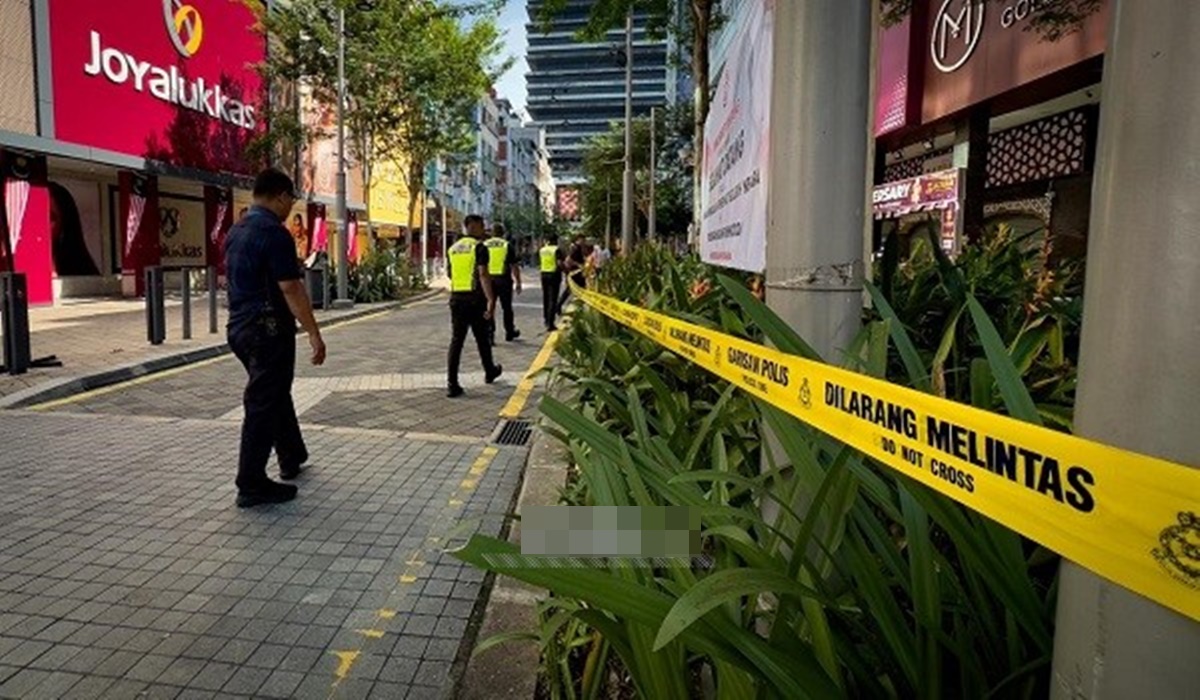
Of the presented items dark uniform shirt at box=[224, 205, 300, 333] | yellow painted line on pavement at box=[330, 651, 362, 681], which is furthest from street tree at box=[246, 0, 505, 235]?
yellow painted line on pavement at box=[330, 651, 362, 681]

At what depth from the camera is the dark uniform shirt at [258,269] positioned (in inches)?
173

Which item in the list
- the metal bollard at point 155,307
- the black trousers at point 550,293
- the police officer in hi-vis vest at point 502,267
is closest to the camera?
the metal bollard at point 155,307

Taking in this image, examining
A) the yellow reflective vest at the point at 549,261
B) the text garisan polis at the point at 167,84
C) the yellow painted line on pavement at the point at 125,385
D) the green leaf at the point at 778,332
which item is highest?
the text garisan polis at the point at 167,84

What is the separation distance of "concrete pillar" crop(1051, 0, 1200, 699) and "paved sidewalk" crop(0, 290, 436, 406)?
7.91 m

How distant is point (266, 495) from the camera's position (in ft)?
14.2

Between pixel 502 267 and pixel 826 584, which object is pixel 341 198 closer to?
pixel 502 267

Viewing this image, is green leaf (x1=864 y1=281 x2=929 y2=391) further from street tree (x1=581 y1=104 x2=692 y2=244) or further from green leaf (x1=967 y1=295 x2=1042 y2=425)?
street tree (x1=581 y1=104 x2=692 y2=244)

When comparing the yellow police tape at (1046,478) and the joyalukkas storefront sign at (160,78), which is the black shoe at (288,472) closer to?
the yellow police tape at (1046,478)

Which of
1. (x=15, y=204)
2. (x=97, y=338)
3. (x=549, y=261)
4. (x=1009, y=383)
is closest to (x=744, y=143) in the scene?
(x=1009, y=383)

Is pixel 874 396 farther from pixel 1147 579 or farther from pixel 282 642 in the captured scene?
pixel 282 642

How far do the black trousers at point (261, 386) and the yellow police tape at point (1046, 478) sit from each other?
11.4ft

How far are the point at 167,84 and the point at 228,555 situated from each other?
1934cm

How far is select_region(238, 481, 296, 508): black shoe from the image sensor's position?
429cm

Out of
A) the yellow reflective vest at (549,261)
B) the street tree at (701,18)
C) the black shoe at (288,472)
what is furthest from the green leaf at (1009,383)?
the yellow reflective vest at (549,261)
